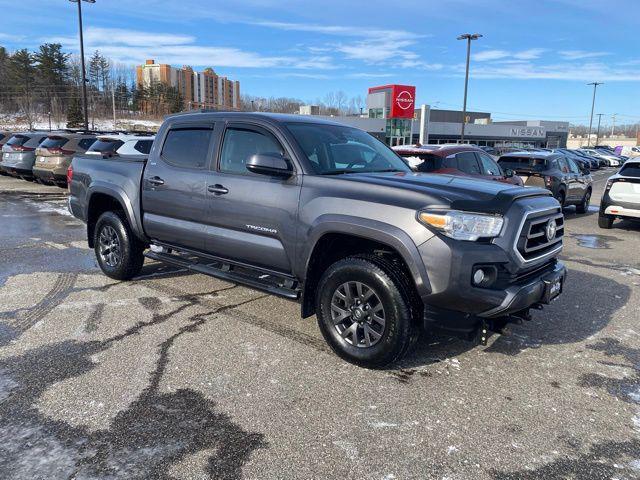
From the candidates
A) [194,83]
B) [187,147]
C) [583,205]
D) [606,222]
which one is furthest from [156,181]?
[194,83]

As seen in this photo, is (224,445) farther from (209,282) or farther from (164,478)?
(209,282)

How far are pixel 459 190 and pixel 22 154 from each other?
17076mm

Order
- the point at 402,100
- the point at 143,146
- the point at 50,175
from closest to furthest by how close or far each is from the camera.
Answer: the point at 143,146
the point at 50,175
the point at 402,100

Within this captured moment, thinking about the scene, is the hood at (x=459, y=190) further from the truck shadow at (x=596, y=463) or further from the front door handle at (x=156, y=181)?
the front door handle at (x=156, y=181)

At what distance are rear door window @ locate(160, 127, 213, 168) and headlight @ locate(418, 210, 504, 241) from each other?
2434 millimetres

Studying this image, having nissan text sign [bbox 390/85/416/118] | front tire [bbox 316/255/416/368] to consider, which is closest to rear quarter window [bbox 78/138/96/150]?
front tire [bbox 316/255/416/368]

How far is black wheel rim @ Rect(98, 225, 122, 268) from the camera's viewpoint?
6043 mm

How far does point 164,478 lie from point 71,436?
0.74 m

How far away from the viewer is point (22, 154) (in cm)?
1667

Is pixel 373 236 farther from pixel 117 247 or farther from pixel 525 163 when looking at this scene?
pixel 525 163

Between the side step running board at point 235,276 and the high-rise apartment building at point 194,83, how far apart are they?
287 ft

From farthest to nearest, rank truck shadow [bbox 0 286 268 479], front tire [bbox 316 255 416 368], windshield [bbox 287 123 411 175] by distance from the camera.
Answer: windshield [bbox 287 123 411 175] → front tire [bbox 316 255 416 368] → truck shadow [bbox 0 286 268 479]

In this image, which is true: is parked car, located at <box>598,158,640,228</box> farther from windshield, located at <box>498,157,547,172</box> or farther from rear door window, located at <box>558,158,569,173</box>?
rear door window, located at <box>558,158,569,173</box>

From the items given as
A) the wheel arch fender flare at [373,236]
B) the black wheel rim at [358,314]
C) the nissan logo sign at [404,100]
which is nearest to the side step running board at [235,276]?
the wheel arch fender flare at [373,236]
